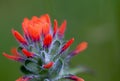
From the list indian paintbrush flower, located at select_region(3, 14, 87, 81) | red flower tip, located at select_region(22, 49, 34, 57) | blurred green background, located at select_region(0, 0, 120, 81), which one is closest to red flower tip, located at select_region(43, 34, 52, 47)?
indian paintbrush flower, located at select_region(3, 14, 87, 81)

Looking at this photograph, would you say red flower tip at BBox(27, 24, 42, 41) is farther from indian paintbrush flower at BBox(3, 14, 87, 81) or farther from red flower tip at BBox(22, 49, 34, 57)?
red flower tip at BBox(22, 49, 34, 57)

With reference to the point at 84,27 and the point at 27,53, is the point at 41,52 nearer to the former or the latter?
the point at 27,53

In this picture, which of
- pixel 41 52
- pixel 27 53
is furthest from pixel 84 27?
pixel 27 53

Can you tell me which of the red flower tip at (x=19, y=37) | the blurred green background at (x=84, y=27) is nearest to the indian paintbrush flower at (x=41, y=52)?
the red flower tip at (x=19, y=37)

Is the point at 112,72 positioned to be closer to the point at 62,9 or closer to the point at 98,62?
the point at 98,62

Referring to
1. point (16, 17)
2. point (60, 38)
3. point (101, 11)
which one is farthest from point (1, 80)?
point (60, 38)

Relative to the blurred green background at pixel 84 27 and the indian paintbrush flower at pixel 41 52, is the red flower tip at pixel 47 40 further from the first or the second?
the blurred green background at pixel 84 27
